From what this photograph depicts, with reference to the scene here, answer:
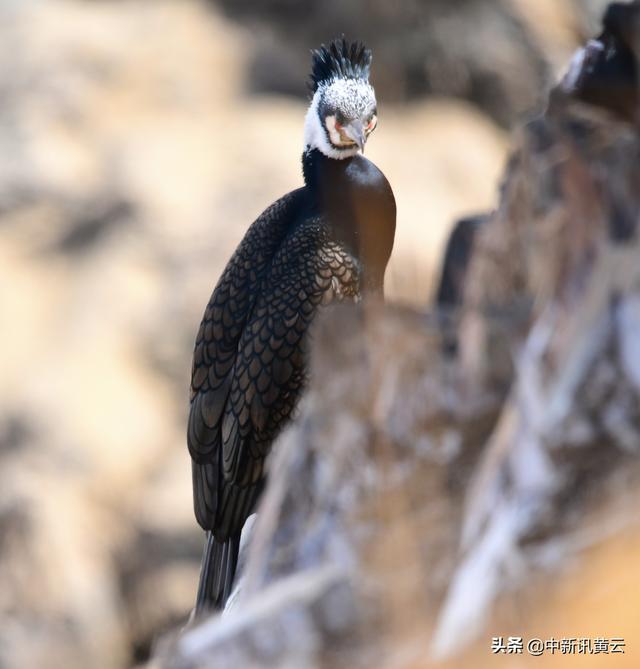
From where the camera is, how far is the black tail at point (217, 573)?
3654mm

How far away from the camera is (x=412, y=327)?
221 cm

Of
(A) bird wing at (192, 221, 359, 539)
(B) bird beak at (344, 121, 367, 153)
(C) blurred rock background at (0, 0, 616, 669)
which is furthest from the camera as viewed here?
(C) blurred rock background at (0, 0, 616, 669)

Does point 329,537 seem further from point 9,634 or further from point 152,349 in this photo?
point 152,349

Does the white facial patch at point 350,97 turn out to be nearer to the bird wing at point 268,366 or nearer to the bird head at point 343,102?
the bird head at point 343,102

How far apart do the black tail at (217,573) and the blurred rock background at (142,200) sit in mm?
5568

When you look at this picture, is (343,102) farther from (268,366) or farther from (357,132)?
(268,366)

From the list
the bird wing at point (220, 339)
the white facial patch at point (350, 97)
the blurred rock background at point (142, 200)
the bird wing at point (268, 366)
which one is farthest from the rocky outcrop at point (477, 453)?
the blurred rock background at point (142, 200)

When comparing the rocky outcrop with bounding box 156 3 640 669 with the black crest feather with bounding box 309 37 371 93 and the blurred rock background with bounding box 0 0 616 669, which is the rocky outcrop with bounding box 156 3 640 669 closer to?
the black crest feather with bounding box 309 37 371 93

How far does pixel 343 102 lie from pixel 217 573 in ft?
4.86

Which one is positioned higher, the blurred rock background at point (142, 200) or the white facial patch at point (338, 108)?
the blurred rock background at point (142, 200)

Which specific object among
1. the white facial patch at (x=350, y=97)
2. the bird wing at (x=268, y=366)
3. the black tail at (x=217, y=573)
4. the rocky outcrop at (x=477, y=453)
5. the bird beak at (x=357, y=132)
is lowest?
the rocky outcrop at (x=477, y=453)

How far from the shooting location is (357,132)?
A: 377 centimetres

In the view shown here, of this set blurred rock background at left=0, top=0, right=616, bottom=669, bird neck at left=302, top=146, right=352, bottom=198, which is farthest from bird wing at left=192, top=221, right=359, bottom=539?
blurred rock background at left=0, top=0, right=616, bottom=669

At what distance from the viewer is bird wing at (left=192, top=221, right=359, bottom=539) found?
3.64 metres
